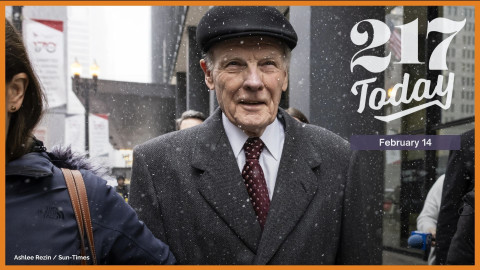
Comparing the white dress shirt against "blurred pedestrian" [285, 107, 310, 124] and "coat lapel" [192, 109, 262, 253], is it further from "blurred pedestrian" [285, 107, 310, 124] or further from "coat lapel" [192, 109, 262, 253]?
"blurred pedestrian" [285, 107, 310, 124]

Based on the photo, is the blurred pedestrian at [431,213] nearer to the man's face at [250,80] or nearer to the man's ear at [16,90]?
the man's face at [250,80]

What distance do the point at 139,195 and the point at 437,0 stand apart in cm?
173

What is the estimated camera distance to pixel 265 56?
2.15 m

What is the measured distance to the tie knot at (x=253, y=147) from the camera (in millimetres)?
2176

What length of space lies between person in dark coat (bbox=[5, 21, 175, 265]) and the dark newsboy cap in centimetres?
76

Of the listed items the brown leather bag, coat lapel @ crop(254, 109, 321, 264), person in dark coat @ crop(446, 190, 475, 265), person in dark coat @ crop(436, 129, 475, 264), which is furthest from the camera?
person in dark coat @ crop(436, 129, 475, 264)

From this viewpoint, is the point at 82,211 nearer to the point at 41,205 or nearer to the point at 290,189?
the point at 41,205

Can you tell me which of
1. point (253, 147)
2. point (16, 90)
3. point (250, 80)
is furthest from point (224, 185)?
point (16, 90)

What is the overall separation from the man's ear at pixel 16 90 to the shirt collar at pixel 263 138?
88 cm

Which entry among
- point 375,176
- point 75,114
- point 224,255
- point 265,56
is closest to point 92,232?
point 224,255

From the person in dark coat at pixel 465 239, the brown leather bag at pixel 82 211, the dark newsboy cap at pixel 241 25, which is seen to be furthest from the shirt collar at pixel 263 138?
the person in dark coat at pixel 465 239

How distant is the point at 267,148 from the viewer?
2.21 meters

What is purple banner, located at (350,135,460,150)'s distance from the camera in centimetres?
287

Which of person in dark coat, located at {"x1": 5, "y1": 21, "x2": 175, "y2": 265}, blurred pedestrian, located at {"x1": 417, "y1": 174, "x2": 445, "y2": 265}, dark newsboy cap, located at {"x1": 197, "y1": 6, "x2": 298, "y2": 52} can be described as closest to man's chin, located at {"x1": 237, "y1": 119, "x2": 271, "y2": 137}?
dark newsboy cap, located at {"x1": 197, "y1": 6, "x2": 298, "y2": 52}
